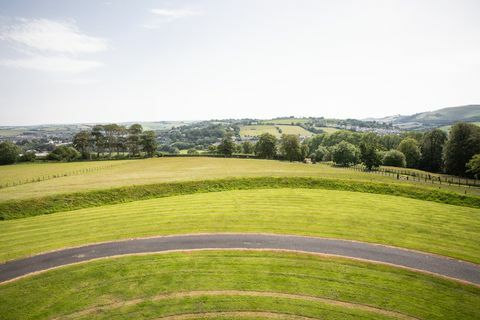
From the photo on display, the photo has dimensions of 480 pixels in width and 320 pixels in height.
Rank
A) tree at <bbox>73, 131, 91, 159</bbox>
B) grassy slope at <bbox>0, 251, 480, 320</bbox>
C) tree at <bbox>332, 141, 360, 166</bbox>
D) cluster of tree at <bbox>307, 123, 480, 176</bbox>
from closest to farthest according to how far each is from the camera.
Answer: grassy slope at <bbox>0, 251, 480, 320</bbox>, cluster of tree at <bbox>307, 123, 480, 176</bbox>, tree at <bbox>332, 141, 360, 166</bbox>, tree at <bbox>73, 131, 91, 159</bbox>

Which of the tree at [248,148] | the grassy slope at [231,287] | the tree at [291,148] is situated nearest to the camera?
the grassy slope at [231,287]

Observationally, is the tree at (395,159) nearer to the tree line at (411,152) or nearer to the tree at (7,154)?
the tree line at (411,152)

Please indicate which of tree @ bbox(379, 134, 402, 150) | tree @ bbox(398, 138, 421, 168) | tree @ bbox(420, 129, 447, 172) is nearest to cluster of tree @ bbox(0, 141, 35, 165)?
tree @ bbox(398, 138, 421, 168)

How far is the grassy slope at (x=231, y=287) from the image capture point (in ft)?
53.5

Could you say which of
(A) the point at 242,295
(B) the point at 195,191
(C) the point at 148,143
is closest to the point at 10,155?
(C) the point at 148,143

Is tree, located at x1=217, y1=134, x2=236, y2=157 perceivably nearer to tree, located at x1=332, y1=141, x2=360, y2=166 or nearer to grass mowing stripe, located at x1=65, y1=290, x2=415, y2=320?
tree, located at x1=332, y1=141, x2=360, y2=166

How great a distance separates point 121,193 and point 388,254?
33.9 meters

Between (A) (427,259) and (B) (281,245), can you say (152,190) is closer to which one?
(B) (281,245)

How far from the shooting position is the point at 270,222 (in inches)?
1172

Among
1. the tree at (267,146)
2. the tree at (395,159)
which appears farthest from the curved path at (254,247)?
the tree at (267,146)

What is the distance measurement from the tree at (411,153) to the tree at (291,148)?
35.6 metres

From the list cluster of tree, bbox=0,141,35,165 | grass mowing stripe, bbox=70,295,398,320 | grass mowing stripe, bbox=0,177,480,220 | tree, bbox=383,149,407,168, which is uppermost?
cluster of tree, bbox=0,141,35,165

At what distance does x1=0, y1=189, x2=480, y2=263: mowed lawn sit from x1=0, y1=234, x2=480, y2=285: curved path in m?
1.28

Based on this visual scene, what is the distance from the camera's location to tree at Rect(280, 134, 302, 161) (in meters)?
104
